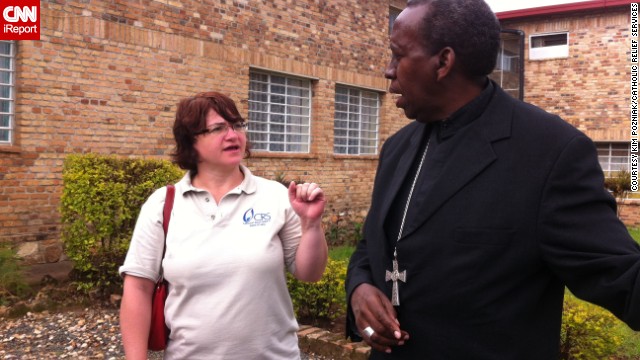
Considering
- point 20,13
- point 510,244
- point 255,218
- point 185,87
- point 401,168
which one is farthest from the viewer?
point 185,87

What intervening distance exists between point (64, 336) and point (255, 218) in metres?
4.03

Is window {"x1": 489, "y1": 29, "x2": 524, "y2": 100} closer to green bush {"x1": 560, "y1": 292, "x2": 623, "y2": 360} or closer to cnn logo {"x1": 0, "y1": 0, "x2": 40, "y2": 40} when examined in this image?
cnn logo {"x1": 0, "y1": 0, "x2": 40, "y2": 40}

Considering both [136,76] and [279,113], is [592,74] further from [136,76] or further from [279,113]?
[136,76]

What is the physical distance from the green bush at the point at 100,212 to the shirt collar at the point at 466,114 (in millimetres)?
5601

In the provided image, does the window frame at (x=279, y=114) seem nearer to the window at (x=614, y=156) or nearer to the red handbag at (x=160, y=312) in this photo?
the red handbag at (x=160, y=312)

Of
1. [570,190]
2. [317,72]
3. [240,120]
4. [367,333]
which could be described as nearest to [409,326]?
[367,333]

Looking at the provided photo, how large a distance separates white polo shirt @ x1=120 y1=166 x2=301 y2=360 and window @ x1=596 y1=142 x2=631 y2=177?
18.6 metres

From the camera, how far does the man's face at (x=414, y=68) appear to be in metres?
1.88

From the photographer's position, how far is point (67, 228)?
23.1ft

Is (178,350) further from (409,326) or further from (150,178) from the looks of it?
(150,178)

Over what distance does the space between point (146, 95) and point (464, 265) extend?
314 inches

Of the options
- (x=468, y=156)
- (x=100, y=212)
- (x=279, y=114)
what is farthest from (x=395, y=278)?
(x=279, y=114)

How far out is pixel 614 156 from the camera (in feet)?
62.5

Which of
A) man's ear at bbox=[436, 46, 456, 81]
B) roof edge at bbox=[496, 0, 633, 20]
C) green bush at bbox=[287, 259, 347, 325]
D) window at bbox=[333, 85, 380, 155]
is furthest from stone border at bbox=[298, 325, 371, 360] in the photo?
roof edge at bbox=[496, 0, 633, 20]
